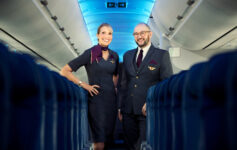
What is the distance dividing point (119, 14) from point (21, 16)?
13.8ft

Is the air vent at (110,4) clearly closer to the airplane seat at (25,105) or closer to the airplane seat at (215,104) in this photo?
the airplane seat at (25,105)

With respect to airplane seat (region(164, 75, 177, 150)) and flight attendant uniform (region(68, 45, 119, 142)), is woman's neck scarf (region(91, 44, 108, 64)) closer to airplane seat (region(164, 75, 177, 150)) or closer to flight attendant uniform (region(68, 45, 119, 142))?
flight attendant uniform (region(68, 45, 119, 142))

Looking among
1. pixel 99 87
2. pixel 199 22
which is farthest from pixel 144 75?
pixel 199 22

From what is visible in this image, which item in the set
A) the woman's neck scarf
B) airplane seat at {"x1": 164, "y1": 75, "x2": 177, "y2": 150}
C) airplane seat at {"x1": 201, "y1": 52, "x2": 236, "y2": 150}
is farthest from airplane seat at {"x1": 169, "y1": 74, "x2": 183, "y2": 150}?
the woman's neck scarf

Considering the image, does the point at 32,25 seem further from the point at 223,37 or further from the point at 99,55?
the point at 223,37

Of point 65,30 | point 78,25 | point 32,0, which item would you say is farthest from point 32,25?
point 78,25

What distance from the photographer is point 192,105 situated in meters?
1.21

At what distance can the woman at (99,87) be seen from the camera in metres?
3.18

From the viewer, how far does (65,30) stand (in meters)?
7.24

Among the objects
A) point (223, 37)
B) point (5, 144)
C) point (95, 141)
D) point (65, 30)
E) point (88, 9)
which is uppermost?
point (88, 9)

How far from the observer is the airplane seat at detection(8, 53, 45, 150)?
1.02 metres

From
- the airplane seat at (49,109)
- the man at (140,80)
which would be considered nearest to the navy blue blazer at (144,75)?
the man at (140,80)

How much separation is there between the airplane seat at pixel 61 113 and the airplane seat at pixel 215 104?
2.78ft

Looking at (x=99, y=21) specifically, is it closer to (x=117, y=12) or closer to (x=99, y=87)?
(x=117, y=12)
